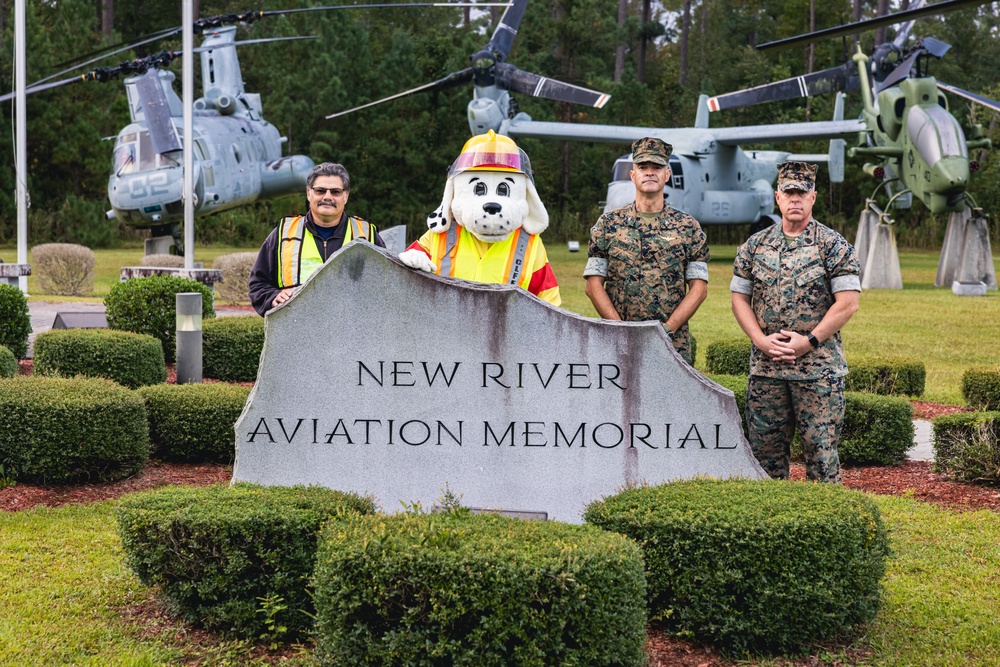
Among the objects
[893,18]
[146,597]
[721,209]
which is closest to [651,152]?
[146,597]

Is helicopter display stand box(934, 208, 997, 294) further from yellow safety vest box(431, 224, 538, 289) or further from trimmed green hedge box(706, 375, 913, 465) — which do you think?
yellow safety vest box(431, 224, 538, 289)

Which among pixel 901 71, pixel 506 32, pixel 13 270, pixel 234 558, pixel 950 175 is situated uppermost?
Result: pixel 506 32

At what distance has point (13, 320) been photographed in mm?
10828

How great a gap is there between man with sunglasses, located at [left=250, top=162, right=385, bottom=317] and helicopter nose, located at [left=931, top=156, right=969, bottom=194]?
19361mm

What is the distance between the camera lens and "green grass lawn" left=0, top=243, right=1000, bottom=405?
13.2 m

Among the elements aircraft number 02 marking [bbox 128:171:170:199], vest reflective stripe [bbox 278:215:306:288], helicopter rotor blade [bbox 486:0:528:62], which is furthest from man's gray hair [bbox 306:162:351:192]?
helicopter rotor blade [bbox 486:0:528:62]

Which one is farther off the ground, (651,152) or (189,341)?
(651,152)

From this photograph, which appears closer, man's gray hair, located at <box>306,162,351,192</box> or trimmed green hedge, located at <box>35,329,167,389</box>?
man's gray hair, located at <box>306,162,351,192</box>

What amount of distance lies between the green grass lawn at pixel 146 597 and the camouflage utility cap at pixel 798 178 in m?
1.74

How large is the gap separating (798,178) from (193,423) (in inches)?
160

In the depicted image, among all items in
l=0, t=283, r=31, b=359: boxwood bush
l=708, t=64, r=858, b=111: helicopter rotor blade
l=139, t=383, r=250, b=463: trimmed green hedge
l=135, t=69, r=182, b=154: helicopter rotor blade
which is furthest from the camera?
l=708, t=64, r=858, b=111: helicopter rotor blade

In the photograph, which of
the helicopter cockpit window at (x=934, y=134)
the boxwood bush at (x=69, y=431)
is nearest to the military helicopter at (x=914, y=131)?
the helicopter cockpit window at (x=934, y=134)

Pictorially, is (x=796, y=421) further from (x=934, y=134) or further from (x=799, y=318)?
(x=934, y=134)

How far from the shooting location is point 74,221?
38.8 meters
